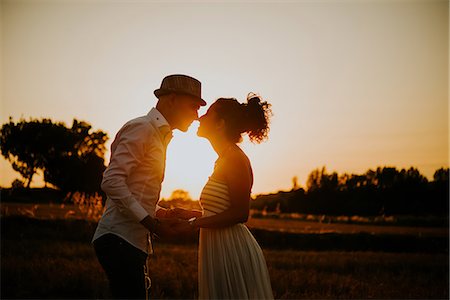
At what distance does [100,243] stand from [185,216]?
1258mm

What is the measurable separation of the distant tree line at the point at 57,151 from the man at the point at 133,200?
45.0m

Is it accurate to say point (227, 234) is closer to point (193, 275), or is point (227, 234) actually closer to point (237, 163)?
point (237, 163)

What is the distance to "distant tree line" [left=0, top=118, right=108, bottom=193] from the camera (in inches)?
1937

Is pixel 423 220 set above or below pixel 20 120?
below

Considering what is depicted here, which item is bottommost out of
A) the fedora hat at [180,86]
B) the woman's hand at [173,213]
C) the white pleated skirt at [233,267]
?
the white pleated skirt at [233,267]

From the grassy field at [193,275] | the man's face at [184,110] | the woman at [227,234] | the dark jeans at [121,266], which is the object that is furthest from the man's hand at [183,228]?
the grassy field at [193,275]

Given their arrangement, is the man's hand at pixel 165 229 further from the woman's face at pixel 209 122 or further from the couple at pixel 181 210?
the woman's face at pixel 209 122

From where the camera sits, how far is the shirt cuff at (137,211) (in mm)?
4238

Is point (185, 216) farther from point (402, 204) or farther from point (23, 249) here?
point (402, 204)

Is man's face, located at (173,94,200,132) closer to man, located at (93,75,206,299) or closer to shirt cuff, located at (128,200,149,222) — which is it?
man, located at (93,75,206,299)

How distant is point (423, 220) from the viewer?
123 ft

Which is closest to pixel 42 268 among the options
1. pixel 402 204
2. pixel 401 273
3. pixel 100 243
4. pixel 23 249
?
pixel 23 249

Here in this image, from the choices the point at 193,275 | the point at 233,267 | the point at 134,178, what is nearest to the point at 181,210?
the point at 233,267

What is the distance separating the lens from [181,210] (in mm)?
5391
